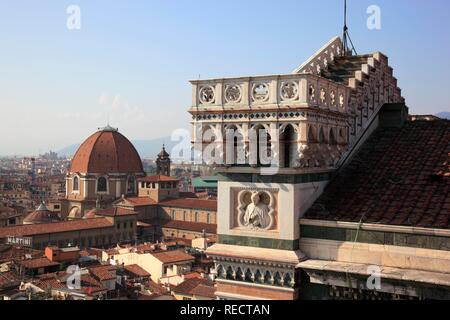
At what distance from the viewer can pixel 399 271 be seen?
5395 mm

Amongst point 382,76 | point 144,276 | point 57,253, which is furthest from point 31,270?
point 382,76

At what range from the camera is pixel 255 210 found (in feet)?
20.2

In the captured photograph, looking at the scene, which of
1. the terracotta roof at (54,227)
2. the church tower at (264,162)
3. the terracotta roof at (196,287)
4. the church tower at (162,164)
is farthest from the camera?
the church tower at (162,164)

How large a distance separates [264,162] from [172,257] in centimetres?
3163

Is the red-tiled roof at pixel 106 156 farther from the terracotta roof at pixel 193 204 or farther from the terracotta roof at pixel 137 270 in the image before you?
the terracotta roof at pixel 137 270

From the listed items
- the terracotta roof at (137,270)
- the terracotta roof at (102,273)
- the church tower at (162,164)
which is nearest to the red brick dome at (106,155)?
the church tower at (162,164)

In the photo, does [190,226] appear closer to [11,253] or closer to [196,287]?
[11,253]

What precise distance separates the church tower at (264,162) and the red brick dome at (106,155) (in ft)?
210

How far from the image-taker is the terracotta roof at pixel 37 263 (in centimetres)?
3536

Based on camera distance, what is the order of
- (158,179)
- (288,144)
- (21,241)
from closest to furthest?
(288,144) → (21,241) → (158,179)

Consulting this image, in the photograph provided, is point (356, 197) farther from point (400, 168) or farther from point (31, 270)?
point (31, 270)

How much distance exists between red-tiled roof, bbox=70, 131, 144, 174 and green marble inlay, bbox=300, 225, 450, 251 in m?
64.7

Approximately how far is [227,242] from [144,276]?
29.8 metres

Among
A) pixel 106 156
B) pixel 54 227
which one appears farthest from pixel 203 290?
pixel 106 156
